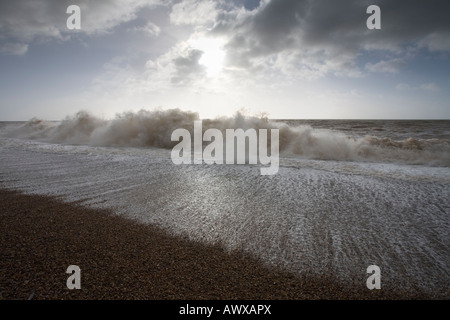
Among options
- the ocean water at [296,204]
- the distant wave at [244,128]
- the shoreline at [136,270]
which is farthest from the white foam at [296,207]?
the distant wave at [244,128]

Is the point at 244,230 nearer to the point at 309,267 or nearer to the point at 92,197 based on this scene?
the point at 309,267

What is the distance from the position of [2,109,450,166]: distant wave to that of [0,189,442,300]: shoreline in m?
7.94

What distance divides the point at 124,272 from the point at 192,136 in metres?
12.4

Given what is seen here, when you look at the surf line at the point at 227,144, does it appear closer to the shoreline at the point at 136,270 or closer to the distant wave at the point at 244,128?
the distant wave at the point at 244,128

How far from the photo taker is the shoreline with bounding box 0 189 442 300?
6.86 feet

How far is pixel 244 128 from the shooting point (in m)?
13.9

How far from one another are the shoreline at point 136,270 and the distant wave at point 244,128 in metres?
7.94

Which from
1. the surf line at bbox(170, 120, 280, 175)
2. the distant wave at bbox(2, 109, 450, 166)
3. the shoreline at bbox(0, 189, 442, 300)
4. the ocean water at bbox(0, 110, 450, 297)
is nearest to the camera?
the shoreline at bbox(0, 189, 442, 300)

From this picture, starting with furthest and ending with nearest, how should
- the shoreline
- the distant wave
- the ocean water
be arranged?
the distant wave
the ocean water
the shoreline

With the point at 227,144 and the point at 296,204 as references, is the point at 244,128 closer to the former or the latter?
the point at 227,144

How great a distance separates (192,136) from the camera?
14.4 meters

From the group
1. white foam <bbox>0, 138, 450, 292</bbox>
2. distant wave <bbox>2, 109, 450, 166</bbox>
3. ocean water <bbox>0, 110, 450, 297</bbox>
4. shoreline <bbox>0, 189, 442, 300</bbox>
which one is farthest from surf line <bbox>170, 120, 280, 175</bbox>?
shoreline <bbox>0, 189, 442, 300</bbox>

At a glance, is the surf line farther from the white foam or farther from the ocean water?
the white foam
